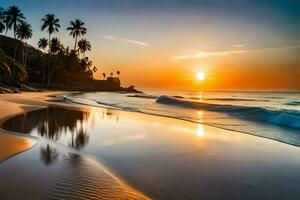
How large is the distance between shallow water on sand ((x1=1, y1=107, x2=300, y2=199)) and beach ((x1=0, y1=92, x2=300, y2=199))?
0.7 inches

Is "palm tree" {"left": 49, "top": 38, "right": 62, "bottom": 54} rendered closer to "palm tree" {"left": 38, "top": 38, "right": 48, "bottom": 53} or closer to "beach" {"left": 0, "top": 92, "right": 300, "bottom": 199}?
"palm tree" {"left": 38, "top": 38, "right": 48, "bottom": 53}

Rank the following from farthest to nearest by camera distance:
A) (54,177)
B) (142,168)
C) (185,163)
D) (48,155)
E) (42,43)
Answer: (42,43) → (185,163) → (48,155) → (142,168) → (54,177)

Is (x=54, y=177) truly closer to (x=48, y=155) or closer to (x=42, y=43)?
(x=48, y=155)

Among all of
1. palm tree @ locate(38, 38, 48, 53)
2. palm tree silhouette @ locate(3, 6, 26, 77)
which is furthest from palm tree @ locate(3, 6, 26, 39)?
palm tree @ locate(38, 38, 48, 53)

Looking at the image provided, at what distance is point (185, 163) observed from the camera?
7.04m

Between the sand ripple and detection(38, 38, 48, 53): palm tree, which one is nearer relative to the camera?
the sand ripple

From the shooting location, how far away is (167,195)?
185 inches

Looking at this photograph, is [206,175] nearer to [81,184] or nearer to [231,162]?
[231,162]

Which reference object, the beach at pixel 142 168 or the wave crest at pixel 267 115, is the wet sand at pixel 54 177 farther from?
the wave crest at pixel 267 115

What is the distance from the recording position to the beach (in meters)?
4.71

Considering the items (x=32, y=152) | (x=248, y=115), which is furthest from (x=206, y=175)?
(x=248, y=115)

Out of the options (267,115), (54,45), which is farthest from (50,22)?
(267,115)

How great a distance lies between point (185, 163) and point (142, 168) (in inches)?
52.2

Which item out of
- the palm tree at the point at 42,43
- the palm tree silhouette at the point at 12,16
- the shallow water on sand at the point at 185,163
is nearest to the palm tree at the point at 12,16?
the palm tree silhouette at the point at 12,16
